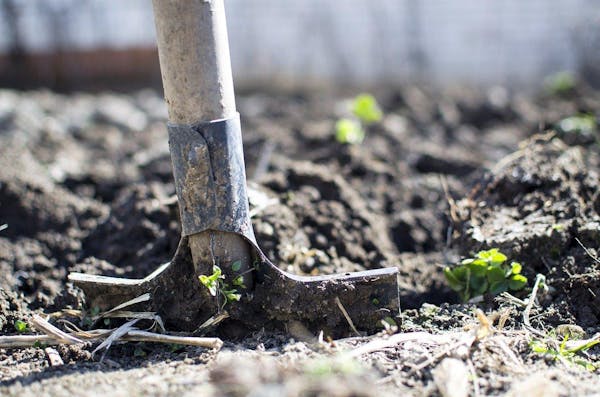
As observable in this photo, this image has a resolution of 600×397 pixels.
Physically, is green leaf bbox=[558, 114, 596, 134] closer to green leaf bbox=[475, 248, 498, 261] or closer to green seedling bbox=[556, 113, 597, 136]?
green seedling bbox=[556, 113, 597, 136]

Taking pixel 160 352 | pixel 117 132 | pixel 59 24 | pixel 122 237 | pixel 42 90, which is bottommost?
pixel 160 352

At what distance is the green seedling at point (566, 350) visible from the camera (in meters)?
2.17

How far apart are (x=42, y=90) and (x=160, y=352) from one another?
7536 mm

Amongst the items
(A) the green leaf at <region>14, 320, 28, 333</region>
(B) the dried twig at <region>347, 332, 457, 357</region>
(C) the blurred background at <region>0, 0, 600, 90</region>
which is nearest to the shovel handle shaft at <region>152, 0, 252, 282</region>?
(B) the dried twig at <region>347, 332, 457, 357</region>

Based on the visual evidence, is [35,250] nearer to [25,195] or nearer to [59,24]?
[25,195]

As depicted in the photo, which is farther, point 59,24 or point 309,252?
point 59,24

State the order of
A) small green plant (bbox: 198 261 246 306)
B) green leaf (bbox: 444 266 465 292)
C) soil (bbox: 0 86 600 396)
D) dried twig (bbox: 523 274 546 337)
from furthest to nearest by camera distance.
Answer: green leaf (bbox: 444 266 465 292), dried twig (bbox: 523 274 546 337), small green plant (bbox: 198 261 246 306), soil (bbox: 0 86 600 396)

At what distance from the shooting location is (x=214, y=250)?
2.27 meters

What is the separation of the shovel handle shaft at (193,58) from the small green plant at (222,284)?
0.50m

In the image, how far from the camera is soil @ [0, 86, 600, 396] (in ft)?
6.49

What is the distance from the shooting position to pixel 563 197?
290 cm

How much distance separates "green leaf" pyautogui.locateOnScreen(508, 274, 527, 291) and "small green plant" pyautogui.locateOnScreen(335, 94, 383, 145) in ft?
6.84

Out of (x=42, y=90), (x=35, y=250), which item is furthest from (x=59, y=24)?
(x=35, y=250)

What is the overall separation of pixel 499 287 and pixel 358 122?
10.3 ft
